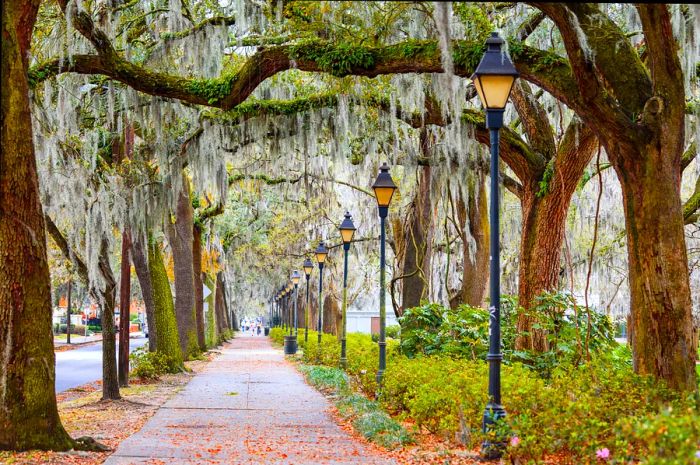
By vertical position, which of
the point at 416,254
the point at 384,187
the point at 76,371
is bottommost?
the point at 76,371

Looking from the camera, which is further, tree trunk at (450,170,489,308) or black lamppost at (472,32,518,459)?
tree trunk at (450,170,489,308)

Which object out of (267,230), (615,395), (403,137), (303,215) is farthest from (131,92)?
(267,230)

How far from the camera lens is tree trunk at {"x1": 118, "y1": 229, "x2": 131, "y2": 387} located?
48.0 feet

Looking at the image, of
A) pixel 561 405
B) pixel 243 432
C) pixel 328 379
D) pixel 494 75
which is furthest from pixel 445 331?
pixel 561 405

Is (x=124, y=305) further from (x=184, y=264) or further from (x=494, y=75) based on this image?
(x=494, y=75)

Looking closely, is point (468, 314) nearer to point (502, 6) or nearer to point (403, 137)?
point (403, 137)

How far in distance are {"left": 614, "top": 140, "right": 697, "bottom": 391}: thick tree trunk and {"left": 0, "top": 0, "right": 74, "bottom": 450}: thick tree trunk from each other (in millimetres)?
5391

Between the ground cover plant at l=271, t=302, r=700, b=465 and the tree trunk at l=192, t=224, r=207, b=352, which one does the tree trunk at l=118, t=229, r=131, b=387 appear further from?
the tree trunk at l=192, t=224, r=207, b=352

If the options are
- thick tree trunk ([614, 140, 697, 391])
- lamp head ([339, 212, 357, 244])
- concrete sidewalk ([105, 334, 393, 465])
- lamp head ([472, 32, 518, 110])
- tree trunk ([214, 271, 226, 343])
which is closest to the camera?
thick tree trunk ([614, 140, 697, 391])

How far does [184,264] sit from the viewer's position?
72.9ft

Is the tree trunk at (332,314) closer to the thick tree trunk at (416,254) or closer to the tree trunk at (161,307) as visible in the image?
the thick tree trunk at (416,254)

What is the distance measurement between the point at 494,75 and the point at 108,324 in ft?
24.1

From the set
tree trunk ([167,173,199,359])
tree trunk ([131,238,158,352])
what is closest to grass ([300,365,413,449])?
tree trunk ([131,238,158,352])

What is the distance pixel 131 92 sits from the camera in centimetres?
1434
